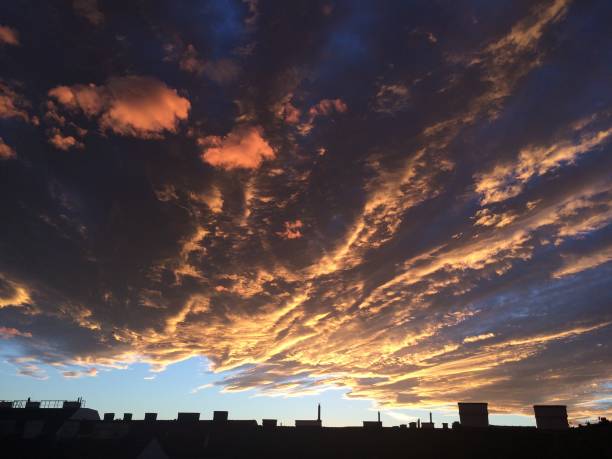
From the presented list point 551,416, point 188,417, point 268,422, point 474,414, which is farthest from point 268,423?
point 551,416

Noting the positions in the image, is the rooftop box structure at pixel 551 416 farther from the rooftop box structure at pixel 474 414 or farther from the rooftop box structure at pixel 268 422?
the rooftop box structure at pixel 268 422

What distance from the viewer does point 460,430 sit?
38.3 meters

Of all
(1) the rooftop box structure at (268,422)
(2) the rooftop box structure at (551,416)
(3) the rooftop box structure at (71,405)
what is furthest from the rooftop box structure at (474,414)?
(3) the rooftop box structure at (71,405)

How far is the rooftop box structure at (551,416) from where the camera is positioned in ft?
123

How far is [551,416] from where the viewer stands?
3762 centimetres

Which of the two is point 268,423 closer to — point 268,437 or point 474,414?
point 268,437

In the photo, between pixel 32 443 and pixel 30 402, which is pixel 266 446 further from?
pixel 30 402

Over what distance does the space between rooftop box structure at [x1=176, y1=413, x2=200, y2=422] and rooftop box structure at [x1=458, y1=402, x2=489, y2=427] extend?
31.9 meters

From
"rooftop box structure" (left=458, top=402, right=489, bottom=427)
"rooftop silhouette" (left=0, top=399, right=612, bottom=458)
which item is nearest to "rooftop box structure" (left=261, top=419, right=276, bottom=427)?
"rooftop silhouette" (left=0, top=399, right=612, bottom=458)

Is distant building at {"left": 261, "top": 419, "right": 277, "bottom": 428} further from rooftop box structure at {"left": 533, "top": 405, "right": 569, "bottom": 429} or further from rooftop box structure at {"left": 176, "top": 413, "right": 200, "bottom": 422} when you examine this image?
rooftop box structure at {"left": 533, "top": 405, "right": 569, "bottom": 429}

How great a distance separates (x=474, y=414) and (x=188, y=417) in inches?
1347

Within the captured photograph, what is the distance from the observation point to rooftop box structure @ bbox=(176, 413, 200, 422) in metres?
53.3

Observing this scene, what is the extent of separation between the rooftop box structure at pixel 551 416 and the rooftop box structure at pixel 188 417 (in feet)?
125

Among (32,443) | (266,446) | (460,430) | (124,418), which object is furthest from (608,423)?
(32,443)
